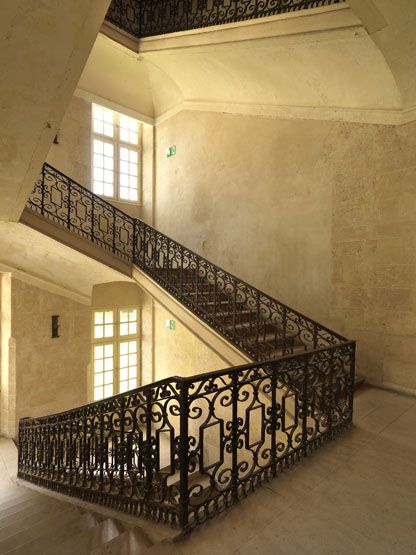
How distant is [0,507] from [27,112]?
4356 mm

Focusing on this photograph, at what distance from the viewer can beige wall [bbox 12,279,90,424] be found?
6.56m

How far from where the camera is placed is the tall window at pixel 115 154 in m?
8.41

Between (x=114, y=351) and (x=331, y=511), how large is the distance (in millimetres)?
7197

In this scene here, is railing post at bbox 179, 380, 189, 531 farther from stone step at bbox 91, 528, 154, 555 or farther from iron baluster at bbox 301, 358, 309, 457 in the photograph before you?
iron baluster at bbox 301, 358, 309, 457

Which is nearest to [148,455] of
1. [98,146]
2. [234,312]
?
[234,312]

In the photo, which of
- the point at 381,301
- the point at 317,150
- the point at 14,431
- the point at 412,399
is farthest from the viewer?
the point at 14,431

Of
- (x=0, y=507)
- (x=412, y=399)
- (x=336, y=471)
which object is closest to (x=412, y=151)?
(x=412, y=399)

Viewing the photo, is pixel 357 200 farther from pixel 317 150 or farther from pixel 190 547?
pixel 190 547

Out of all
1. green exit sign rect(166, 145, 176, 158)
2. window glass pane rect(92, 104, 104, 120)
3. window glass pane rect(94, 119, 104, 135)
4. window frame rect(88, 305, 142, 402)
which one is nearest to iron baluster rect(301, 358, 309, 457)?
window frame rect(88, 305, 142, 402)

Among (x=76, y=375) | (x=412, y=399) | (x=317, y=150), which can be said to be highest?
(x=317, y=150)

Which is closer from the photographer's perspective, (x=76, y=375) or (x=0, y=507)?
(x=0, y=507)

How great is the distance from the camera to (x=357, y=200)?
195 inches

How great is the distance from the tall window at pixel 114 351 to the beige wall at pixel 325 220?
293 centimetres

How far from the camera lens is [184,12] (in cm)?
655
